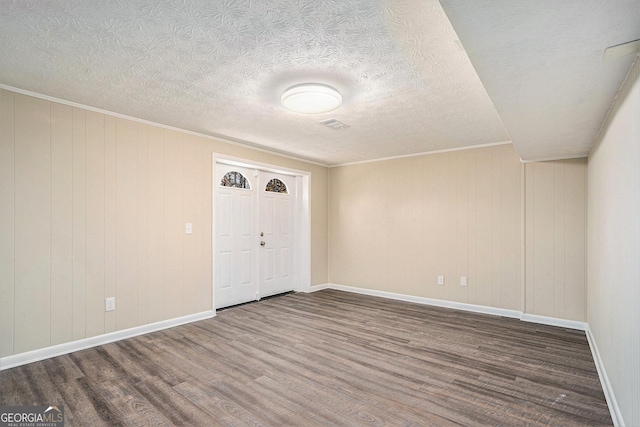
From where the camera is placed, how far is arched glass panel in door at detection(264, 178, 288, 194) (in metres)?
5.51

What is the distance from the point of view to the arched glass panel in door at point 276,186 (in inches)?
217

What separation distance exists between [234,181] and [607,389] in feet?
15.1

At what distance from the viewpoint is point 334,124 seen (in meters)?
3.72

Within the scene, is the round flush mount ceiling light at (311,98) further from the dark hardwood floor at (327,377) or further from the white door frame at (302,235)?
the white door frame at (302,235)

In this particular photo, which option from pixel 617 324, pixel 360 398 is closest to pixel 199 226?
pixel 360 398

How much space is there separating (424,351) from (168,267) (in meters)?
3.01

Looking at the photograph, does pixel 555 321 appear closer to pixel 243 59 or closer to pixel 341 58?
pixel 341 58

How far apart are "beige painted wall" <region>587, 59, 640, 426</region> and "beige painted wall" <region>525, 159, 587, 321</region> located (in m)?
1.15

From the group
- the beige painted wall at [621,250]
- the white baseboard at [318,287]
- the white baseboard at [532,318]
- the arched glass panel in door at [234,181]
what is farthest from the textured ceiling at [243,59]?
the white baseboard at [318,287]

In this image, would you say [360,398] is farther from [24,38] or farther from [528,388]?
[24,38]

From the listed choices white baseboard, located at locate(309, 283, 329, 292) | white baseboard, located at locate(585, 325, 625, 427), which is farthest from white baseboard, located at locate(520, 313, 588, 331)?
white baseboard, located at locate(309, 283, 329, 292)

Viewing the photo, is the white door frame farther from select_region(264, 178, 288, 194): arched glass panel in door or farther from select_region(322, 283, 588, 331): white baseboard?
select_region(322, 283, 588, 331): white baseboard

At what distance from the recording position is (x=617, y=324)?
2.05 m

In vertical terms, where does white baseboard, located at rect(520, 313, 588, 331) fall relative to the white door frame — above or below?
below
